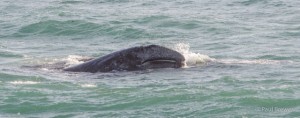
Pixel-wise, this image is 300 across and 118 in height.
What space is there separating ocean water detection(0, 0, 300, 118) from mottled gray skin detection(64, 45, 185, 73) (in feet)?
0.64

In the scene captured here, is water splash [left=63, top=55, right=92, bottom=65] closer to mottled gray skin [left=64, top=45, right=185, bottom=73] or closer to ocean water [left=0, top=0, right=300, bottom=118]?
ocean water [left=0, top=0, right=300, bottom=118]

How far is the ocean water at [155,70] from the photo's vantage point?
38.4ft

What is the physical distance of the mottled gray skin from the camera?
1411 centimetres

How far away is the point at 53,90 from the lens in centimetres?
1316

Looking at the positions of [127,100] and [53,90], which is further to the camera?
[53,90]

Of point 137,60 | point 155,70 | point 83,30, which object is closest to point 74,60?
point 137,60

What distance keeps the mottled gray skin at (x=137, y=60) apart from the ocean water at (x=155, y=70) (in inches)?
7.7

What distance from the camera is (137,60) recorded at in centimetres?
1430

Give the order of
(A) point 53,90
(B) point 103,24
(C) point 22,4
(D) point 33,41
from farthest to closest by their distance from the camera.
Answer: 1. (C) point 22,4
2. (B) point 103,24
3. (D) point 33,41
4. (A) point 53,90

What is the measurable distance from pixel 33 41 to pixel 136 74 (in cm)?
861

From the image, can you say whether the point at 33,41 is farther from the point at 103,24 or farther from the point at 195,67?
the point at 195,67

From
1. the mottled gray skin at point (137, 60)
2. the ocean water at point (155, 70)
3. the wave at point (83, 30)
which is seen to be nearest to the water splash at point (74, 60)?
the ocean water at point (155, 70)

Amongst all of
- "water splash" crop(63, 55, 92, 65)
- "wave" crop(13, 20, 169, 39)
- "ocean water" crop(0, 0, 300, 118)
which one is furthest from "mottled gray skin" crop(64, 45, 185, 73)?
"wave" crop(13, 20, 169, 39)

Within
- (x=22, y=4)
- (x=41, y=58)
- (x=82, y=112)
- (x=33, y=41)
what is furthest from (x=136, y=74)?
(x=22, y=4)
